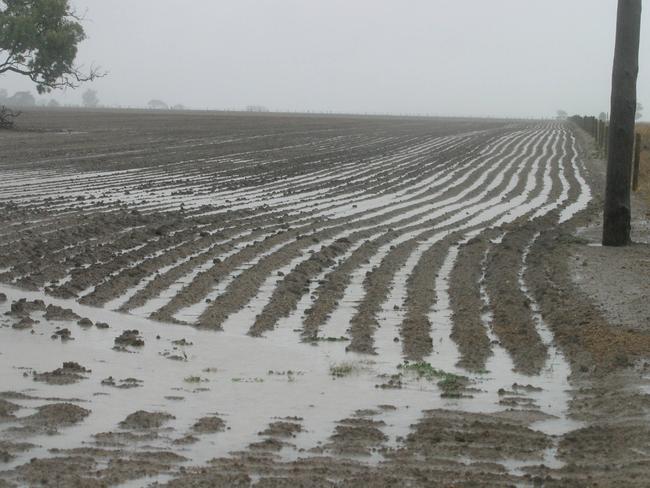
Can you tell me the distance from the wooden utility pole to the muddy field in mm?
450

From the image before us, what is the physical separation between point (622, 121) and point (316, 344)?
23.2ft

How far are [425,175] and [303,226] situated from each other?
11.5m

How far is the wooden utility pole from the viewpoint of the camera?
1332 centimetres

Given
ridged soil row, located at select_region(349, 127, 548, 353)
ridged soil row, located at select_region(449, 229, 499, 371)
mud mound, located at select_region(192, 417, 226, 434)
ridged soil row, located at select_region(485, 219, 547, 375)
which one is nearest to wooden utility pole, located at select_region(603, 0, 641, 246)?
ridged soil row, located at select_region(485, 219, 547, 375)

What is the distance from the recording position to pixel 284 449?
562 cm

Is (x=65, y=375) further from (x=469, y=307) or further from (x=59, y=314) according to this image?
(x=469, y=307)

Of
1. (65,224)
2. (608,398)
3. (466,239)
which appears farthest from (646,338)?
(65,224)

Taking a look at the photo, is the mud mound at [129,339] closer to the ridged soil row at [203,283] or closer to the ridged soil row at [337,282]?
the ridged soil row at [203,283]

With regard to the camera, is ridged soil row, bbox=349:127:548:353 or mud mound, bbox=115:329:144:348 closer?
mud mound, bbox=115:329:144:348

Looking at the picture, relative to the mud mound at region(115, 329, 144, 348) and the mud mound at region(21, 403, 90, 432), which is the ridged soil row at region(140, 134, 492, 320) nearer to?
the mud mound at region(115, 329, 144, 348)

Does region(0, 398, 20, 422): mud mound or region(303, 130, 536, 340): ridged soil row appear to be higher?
region(0, 398, 20, 422): mud mound

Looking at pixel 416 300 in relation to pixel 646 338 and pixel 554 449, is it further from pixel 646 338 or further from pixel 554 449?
pixel 554 449

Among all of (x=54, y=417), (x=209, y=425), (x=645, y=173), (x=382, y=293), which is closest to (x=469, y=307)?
(x=382, y=293)

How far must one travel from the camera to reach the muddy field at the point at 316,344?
543 centimetres
